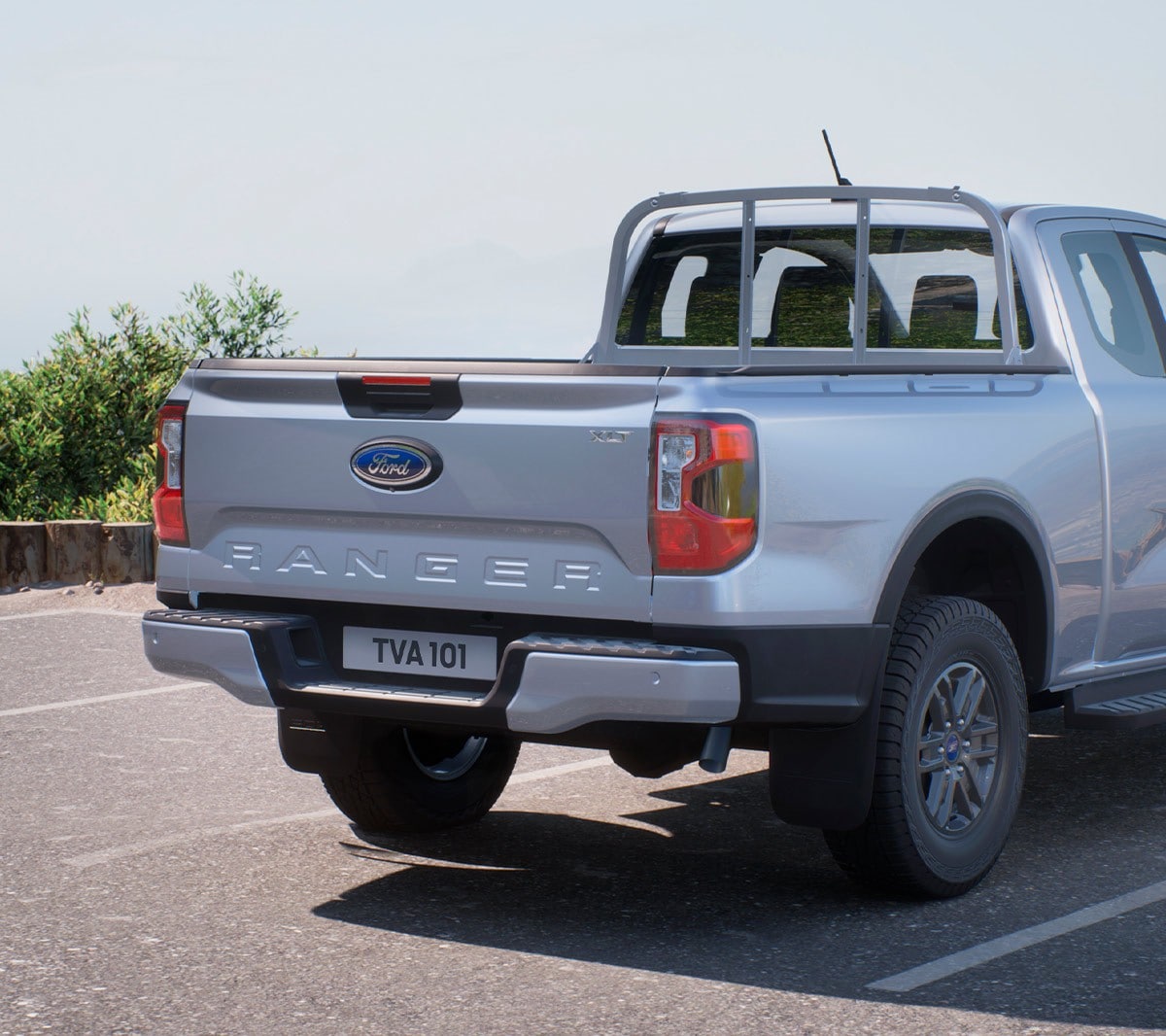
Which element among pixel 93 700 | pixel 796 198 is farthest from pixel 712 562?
pixel 93 700

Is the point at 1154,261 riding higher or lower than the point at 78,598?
higher

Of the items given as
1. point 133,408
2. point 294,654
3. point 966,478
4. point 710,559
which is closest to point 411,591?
point 294,654

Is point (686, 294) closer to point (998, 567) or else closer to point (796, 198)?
point (796, 198)

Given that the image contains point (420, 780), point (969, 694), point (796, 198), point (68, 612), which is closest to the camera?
point (969, 694)

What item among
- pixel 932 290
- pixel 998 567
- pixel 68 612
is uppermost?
pixel 932 290

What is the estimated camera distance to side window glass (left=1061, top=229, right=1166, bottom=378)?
6227 millimetres

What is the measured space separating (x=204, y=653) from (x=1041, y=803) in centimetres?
316

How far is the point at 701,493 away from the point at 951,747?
51.3 inches

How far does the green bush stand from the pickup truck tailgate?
11047 mm

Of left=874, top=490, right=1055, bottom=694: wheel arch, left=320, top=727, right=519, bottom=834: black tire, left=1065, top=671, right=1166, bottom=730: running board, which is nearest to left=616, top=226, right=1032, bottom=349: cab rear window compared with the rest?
left=874, top=490, right=1055, bottom=694: wheel arch

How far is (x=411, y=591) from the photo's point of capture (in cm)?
496

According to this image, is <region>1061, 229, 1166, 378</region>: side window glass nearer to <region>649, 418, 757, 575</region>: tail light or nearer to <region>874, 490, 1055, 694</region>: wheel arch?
<region>874, 490, 1055, 694</region>: wheel arch

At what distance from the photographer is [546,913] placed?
5234 millimetres

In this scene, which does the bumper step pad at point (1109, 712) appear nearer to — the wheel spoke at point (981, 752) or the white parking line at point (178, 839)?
the wheel spoke at point (981, 752)
